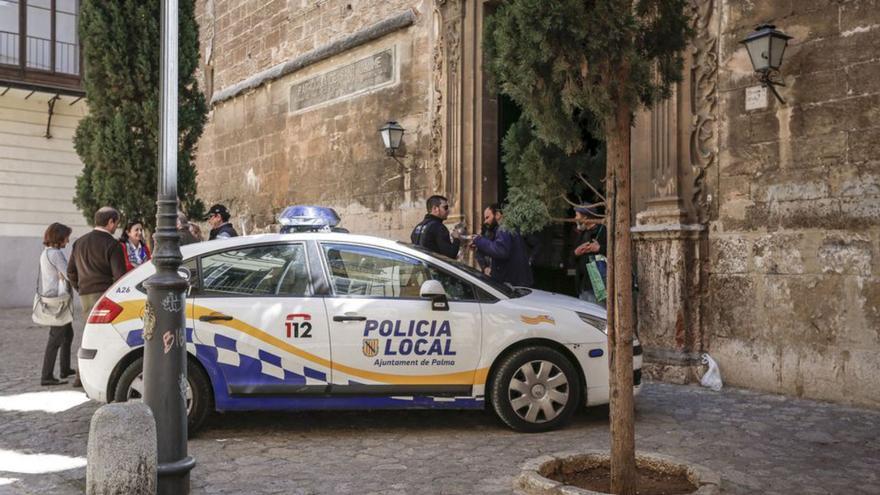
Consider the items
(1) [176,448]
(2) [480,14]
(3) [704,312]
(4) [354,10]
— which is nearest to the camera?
(1) [176,448]

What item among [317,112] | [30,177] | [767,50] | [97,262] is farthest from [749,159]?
[30,177]

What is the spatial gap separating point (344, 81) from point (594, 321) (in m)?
9.09

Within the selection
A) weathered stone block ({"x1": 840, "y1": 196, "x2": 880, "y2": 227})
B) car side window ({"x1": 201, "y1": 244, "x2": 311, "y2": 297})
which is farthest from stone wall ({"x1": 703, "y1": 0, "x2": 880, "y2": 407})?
car side window ({"x1": 201, "y1": 244, "x2": 311, "y2": 297})

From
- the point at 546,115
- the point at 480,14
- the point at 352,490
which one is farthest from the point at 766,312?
the point at 480,14

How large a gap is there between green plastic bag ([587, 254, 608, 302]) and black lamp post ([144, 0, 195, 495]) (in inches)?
204

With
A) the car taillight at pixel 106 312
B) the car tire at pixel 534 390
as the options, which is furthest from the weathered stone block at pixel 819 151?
the car taillight at pixel 106 312

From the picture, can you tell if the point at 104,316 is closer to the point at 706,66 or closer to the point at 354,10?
the point at 706,66

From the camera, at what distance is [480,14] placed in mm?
11469

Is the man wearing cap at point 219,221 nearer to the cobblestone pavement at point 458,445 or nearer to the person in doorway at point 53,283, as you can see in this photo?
the person in doorway at point 53,283

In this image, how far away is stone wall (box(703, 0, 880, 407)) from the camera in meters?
7.26

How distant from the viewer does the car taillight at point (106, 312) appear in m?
5.97

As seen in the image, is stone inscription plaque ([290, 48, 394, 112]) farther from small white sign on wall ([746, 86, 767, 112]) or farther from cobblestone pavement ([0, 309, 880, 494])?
cobblestone pavement ([0, 309, 880, 494])

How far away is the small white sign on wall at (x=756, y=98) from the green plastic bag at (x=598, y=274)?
2.09 meters

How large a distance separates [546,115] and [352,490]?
239 cm
